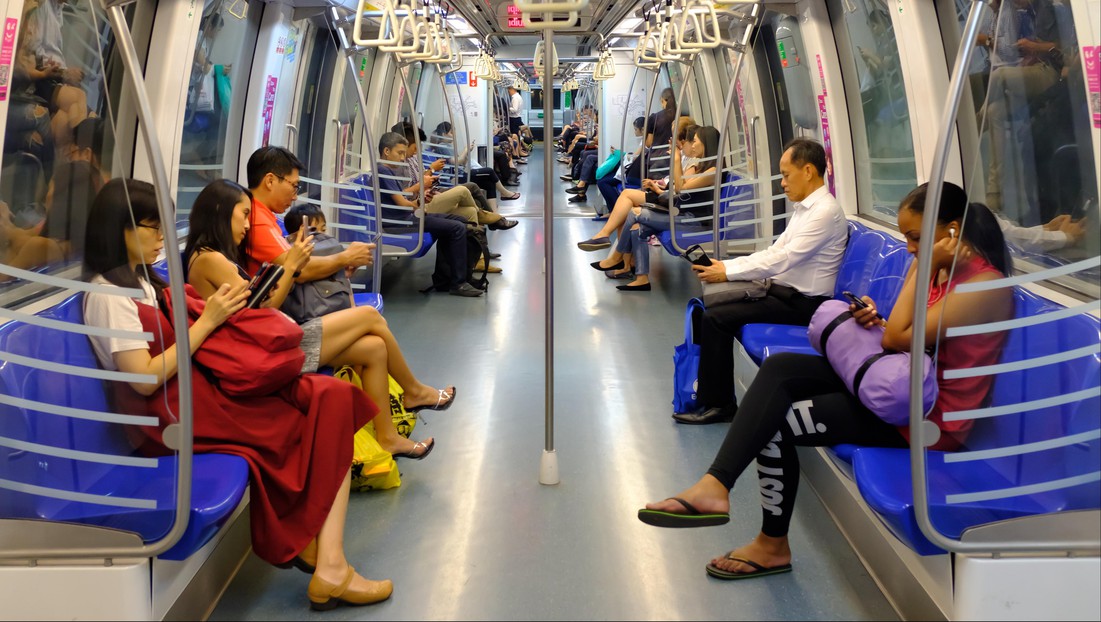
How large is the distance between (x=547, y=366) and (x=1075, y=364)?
5.78ft

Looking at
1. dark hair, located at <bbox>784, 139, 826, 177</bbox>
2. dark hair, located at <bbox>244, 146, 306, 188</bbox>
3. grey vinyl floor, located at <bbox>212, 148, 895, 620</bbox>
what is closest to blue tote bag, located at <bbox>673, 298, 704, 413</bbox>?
grey vinyl floor, located at <bbox>212, 148, 895, 620</bbox>

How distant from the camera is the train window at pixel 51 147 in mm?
2698

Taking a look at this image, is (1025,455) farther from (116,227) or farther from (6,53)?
(6,53)

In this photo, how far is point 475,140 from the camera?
14688 mm

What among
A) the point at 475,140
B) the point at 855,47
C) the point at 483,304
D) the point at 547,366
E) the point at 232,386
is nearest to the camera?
the point at 232,386

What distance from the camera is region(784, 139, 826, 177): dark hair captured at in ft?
14.5

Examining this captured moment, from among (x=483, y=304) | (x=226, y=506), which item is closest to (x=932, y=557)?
(x=226, y=506)

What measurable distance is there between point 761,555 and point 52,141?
2887 millimetres

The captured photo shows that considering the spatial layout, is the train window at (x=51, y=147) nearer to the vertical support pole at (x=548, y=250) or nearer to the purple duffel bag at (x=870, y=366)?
the vertical support pole at (x=548, y=250)

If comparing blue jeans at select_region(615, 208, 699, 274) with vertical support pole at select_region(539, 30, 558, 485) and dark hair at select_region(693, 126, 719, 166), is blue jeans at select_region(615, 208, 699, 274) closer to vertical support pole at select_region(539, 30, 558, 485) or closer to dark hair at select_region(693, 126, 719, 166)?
dark hair at select_region(693, 126, 719, 166)

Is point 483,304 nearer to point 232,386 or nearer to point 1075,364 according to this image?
point 232,386

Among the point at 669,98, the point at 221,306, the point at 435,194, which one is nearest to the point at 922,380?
the point at 221,306

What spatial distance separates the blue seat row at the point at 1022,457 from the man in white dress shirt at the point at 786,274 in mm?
1716

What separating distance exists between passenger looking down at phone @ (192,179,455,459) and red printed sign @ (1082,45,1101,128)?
2.55 meters
